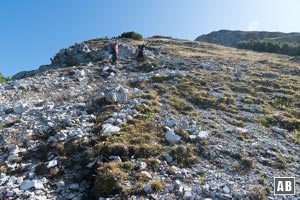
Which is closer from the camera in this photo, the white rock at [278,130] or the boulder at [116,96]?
the white rock at [278,130]

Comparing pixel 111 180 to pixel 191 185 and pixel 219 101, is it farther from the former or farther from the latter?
pixel 219 101

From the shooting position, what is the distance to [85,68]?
30.3m

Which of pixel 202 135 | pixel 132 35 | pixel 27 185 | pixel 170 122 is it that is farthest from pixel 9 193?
pixel 132 35

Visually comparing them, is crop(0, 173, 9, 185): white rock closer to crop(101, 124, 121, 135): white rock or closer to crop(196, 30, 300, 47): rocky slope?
crop(101, 124, 121, 135): white rock

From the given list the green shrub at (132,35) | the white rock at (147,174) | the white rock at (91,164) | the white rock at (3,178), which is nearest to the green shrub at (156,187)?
the white rock at (147,174)

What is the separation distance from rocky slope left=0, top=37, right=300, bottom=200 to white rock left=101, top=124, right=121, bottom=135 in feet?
0.15

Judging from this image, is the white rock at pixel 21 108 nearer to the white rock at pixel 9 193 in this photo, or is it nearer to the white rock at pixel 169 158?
the white rock at pixel 9 193

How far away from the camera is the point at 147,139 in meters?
14.1

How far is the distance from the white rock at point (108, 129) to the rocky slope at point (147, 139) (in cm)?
4

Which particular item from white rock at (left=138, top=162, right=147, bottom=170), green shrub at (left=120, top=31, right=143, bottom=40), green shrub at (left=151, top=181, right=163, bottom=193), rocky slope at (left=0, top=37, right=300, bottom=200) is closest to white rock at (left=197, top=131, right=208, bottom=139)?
rocky slope at (left=0, top=37, right=300, bottom=200)

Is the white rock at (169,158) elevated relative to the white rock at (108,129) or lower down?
lower down

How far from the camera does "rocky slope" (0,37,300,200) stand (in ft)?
36.0

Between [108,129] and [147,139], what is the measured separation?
1.87 m

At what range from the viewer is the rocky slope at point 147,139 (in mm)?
10984
